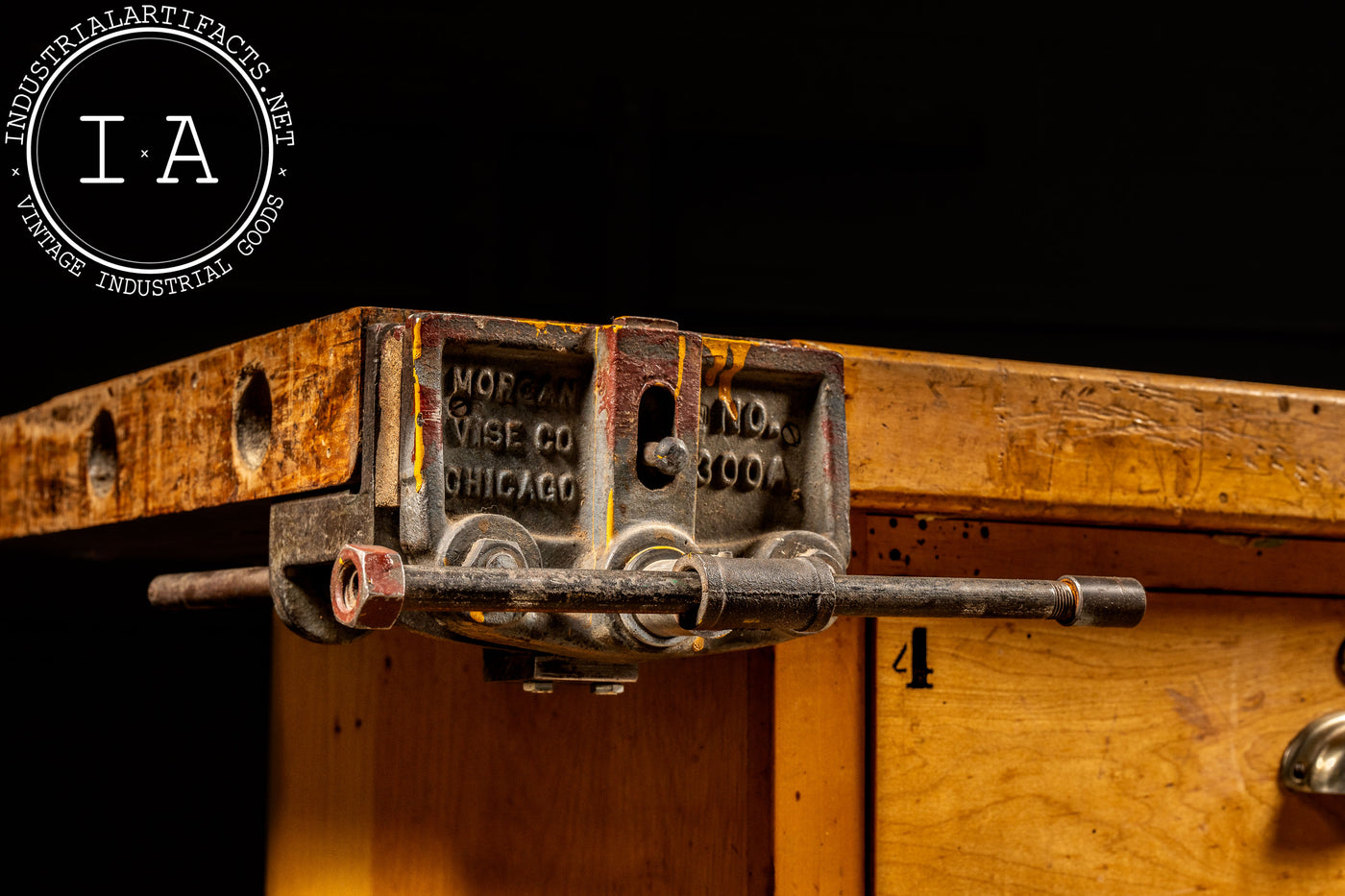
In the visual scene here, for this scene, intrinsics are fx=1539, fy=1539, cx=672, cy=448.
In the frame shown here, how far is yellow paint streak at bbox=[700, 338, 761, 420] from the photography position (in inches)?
34.4

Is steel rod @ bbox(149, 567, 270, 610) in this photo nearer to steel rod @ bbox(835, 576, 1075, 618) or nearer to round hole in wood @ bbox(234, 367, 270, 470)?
round hole in wood @ bbox(234, 367, 270, 470)

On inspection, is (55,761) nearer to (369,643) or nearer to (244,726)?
(244,726)

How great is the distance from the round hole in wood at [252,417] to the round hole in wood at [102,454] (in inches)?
9.8

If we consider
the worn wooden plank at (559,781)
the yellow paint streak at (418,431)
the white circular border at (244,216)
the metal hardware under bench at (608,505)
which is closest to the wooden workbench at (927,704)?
the worn wooden plank at (559,781)

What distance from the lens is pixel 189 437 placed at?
1.02m

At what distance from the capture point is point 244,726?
1762 mm

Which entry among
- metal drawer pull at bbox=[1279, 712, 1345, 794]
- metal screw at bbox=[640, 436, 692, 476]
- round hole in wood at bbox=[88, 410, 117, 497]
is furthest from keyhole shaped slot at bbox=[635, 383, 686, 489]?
metal drawer pull at bbox=[1279, 712, 1345, 794]

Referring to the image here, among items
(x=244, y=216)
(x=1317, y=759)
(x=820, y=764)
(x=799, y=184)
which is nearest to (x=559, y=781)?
(x=820, y=764)

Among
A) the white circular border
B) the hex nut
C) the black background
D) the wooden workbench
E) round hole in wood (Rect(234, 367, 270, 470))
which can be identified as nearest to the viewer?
the hex nut

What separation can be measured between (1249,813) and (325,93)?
1.79 meters

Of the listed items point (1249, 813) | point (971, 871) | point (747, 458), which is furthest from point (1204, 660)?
point (747, 458)

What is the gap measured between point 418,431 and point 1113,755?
2.06 feet
